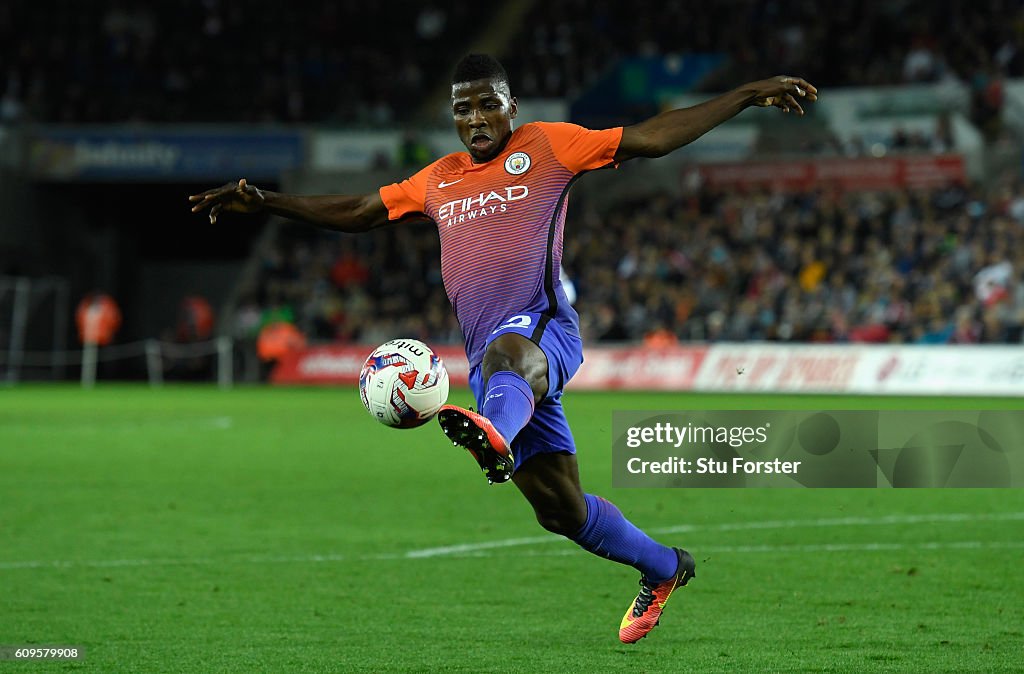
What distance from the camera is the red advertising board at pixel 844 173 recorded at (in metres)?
29.7

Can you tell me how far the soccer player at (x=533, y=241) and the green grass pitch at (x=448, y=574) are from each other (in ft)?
2.09

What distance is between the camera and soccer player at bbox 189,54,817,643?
5727 millimetres

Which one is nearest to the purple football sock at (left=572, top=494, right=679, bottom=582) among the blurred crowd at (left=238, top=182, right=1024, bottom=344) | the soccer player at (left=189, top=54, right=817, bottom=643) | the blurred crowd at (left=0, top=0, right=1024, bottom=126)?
the soccer player at (left=189, top=54, right=817, bottom=643)

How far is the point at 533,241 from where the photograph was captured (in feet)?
19.2

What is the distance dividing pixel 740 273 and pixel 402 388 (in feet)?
80.7

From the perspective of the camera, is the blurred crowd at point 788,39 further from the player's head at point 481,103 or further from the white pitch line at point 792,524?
the player's head at point 481,103

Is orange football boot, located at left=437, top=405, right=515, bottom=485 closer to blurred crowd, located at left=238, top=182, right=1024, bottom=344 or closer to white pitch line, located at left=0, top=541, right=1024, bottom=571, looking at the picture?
white pitch line, located at left=0, top=541, right=1024, bottom=571

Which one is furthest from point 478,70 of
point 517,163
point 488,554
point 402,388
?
point 488,554

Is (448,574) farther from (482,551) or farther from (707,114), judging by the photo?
(707,114)

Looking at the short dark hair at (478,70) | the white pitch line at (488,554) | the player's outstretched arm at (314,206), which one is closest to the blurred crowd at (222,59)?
the white pitch line at (488,554)

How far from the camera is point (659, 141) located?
5.75 m

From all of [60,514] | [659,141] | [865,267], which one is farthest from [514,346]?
[865,267]

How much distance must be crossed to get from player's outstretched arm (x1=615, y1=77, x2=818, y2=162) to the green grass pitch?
204 centimetres

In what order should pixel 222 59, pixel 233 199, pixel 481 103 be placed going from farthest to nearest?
pixel 222 59 < pixel 233 199 < pixel 481 103
